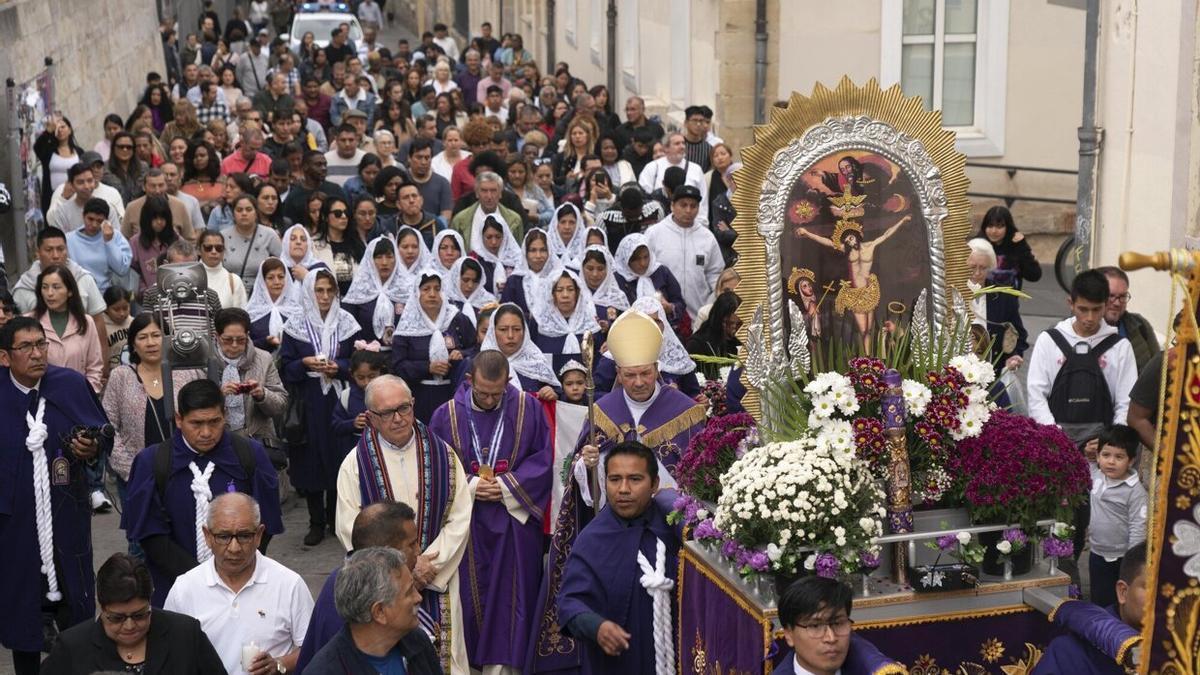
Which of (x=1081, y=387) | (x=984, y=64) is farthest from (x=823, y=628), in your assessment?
(x=984, y=64)

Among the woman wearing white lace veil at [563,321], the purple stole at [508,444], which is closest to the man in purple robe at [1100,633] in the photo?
the purple stole at [508,444]

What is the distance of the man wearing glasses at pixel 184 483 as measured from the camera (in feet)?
25.5

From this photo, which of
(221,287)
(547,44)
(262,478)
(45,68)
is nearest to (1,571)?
(262,478)

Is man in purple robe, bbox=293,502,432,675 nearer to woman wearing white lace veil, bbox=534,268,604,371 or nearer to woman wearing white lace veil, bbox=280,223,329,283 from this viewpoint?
woman wearing white lace veil, bbox=534,268,604,371

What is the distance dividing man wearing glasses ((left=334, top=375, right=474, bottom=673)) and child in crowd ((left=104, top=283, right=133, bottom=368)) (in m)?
4.25

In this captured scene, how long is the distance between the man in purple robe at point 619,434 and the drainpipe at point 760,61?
1135 centimetres

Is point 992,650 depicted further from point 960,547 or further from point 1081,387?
point 1081,387

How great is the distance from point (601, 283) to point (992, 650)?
19.2ft

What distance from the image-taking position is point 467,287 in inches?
486

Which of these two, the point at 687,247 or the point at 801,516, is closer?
the point at 801,516

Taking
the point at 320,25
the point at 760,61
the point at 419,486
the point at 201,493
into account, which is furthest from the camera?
the point at 320,25

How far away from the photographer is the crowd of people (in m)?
6.74

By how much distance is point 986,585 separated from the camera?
6832 mm

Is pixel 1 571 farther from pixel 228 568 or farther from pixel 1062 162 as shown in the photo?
pixel 1062 162
